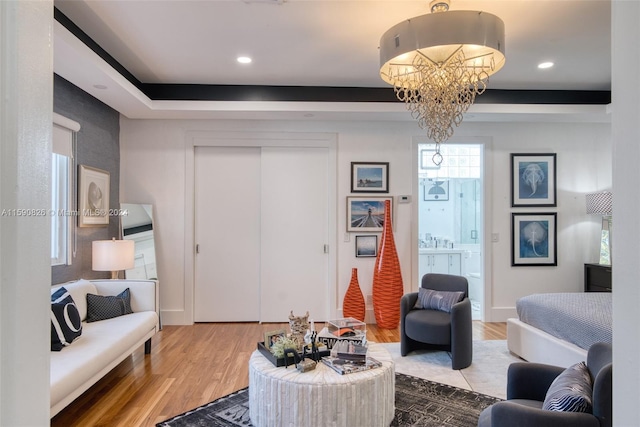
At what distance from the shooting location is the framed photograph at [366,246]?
4648 millimetres

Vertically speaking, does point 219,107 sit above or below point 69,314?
above

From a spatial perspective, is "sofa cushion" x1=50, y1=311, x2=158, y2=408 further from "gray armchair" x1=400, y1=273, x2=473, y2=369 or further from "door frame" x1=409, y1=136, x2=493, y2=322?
"door frame" x1=409, y1=136, x2=493, y2=322

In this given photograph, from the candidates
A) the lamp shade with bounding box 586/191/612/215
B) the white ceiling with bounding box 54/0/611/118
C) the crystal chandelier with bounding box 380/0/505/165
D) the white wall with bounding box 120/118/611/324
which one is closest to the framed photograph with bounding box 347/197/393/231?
the white wall with bounding box 120/118/611/324

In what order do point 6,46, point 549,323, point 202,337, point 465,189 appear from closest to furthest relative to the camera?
point 6,46 → point 549,323 → point 202,337 → point 465,189

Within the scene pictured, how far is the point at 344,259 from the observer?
4.65 metres

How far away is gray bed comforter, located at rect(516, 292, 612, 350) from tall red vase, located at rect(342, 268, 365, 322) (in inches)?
66.6

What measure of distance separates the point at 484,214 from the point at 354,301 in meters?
2.02

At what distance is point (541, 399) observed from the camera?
185 cm

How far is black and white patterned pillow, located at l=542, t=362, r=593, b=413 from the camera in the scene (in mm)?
1427

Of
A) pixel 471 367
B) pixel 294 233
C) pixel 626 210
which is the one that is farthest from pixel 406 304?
pixel 626 210

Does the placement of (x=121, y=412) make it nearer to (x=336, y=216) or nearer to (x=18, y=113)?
(x=18, y=113)

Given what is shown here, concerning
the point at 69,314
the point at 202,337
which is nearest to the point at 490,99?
the point at 202,337

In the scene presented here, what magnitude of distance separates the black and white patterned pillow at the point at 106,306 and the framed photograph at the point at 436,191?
4.93 metres

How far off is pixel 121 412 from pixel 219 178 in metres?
2.84
